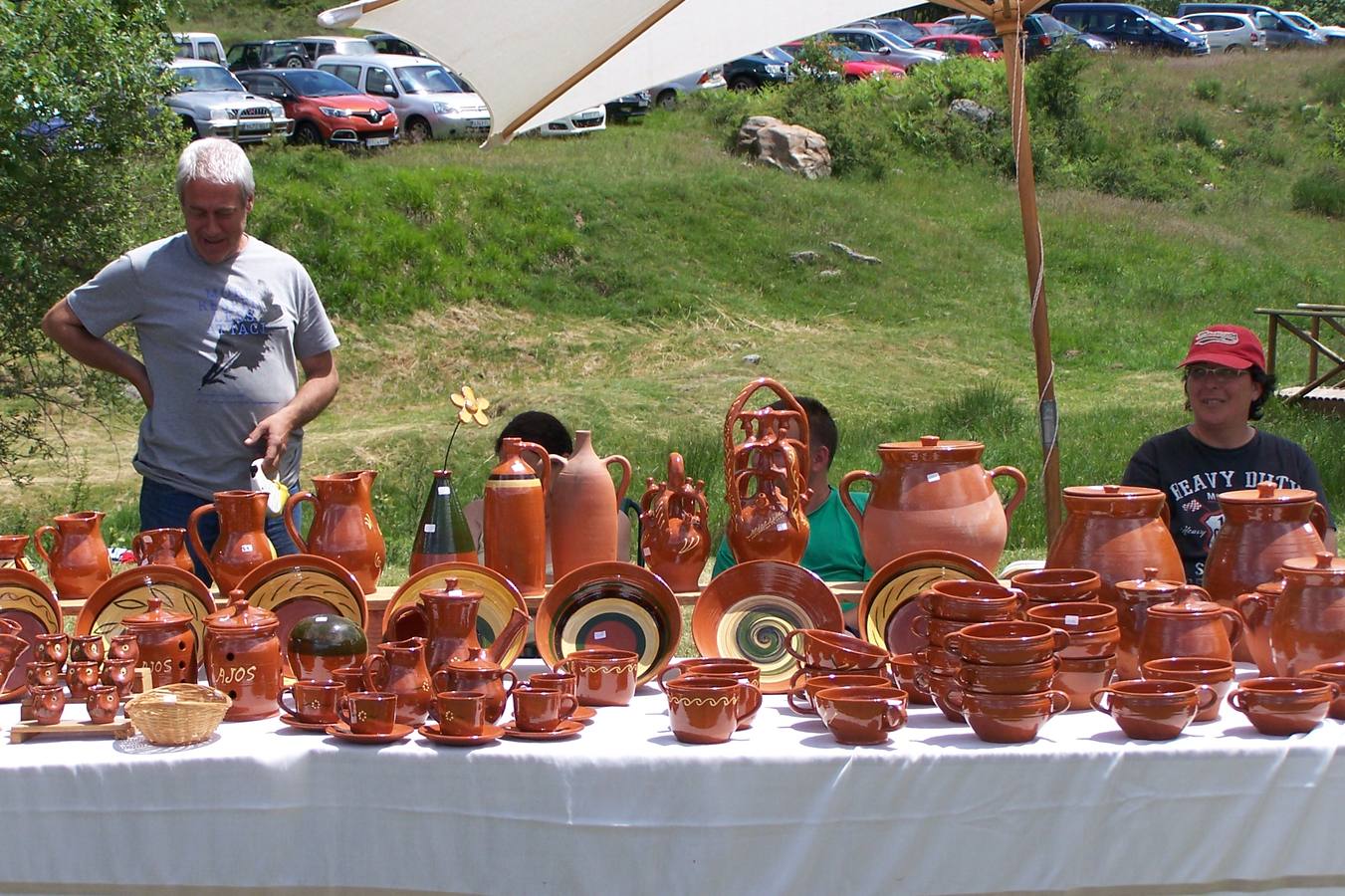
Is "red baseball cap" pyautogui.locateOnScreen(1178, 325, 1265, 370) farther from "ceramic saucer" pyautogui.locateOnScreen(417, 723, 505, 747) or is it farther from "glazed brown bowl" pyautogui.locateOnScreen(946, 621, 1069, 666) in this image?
"ceramic saucer" pyautogui.locateOnScreen(417, 723, 505, 747)

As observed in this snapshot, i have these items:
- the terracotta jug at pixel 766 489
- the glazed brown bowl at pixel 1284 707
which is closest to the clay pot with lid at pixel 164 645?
the terracotta jug at pixel 766 489

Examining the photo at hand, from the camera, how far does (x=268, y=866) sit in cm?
224

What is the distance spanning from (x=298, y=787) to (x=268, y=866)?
13cm

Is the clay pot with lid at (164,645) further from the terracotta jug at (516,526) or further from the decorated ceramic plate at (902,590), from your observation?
the decorated ceramic plate at (902,590)

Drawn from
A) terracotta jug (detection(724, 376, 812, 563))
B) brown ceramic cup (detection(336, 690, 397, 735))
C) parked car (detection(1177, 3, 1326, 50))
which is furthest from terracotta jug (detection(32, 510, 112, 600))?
parked car (detection(1177, 3, 1326, 50))

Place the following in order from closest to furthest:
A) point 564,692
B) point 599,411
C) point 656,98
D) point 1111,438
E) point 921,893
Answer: point 921,893 → point 564,692 → point 1111,438 → point 599,411 → point 656,98

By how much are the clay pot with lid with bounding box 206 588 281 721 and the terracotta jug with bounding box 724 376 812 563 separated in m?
0.95

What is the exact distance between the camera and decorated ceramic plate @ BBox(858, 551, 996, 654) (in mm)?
2750

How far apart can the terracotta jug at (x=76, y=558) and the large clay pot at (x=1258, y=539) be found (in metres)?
2.27

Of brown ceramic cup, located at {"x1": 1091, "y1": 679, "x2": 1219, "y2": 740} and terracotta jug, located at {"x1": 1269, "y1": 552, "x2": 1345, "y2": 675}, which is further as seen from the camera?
terracotta jug, located at {"x1": 1269, "y1": 552, "x2": 1345, "y2": 675}

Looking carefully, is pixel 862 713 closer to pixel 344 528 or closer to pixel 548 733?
pixel 548 733

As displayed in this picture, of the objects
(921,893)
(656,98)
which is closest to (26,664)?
(921,893)

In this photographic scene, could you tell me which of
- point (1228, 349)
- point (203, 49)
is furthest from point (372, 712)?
point (203, 49)

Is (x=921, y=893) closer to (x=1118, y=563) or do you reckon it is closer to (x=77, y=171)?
(x=1118, y=563)
